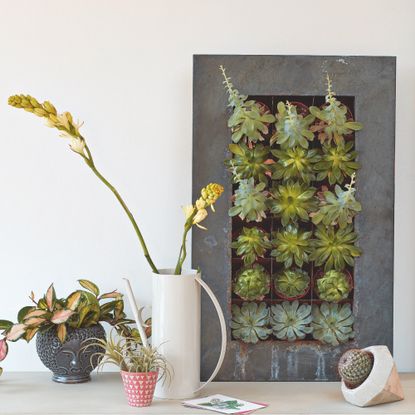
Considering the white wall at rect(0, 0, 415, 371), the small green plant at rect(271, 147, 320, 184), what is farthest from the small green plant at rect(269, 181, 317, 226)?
the white wall at rect(0, 0, 415, 371)

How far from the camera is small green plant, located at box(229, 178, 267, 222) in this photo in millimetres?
1589

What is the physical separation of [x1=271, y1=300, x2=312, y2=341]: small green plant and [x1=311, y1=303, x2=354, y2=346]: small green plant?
2 centimetres

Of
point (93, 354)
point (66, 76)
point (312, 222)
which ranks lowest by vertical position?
point (93, 354)

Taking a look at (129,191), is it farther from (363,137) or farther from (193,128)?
(363,137)

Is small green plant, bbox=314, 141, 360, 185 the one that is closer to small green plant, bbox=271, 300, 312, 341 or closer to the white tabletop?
small green plant, bbox=271, 300, 312, 341

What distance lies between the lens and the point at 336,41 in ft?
5.60

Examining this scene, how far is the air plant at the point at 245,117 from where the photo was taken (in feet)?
5.22

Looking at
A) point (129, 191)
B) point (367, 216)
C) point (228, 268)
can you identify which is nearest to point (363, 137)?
point (367, 216)

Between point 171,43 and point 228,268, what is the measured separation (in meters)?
0.55

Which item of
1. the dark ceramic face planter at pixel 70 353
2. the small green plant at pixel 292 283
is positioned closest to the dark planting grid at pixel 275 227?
the small green plant at pixel 292 283

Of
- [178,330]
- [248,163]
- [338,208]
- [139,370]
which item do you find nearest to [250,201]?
[248,163]

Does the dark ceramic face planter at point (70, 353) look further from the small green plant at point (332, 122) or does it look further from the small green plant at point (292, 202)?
the small green plant at point (332, 122)

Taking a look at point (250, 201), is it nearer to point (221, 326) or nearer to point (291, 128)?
point (291, 128)

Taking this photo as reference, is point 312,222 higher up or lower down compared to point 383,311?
higher up
